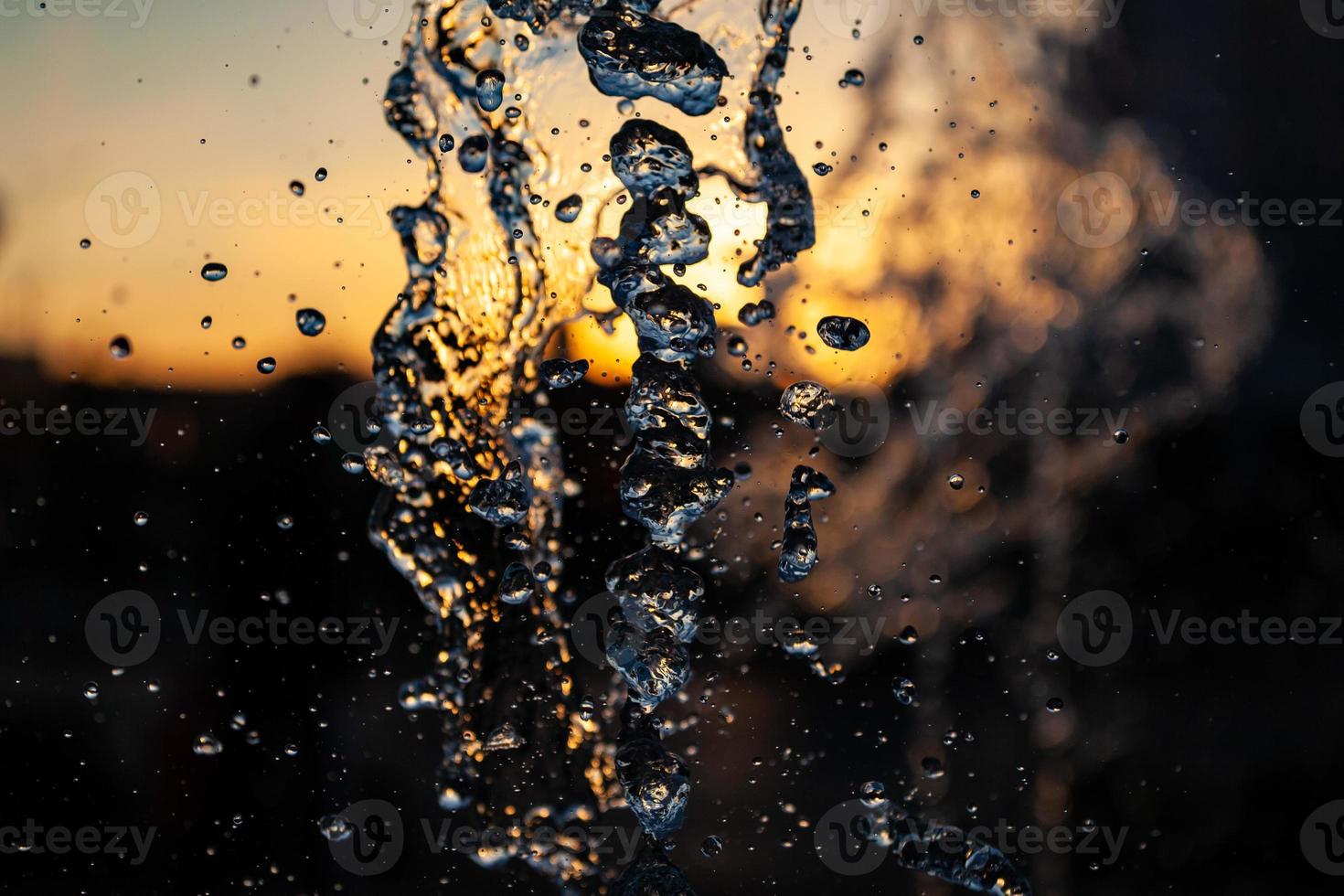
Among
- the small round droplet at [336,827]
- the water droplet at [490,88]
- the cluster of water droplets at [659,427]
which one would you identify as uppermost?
the water droplet at [490,88]

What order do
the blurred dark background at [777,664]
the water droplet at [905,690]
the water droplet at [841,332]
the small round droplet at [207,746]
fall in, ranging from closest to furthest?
1. the water droplet at [841,332]
2. the blurred dark background at [777,664]
3. the small round droplet at [207,746]
4. the water droplet at [905,690]

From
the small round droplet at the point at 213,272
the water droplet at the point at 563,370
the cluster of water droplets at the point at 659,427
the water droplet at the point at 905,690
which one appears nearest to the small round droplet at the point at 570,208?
the cluster of water droplets at the point at 659,427

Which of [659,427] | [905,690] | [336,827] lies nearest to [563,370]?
[659,427]

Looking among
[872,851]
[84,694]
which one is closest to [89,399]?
[84,694]

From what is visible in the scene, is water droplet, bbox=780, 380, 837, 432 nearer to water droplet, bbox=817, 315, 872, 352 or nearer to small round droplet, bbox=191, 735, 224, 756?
water droplet, bbox=817, 315, 872, 352

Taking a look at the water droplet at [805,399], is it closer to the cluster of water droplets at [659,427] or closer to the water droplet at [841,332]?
the water droplet at [841,332]

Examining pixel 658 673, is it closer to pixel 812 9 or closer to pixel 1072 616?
pixel 812 9

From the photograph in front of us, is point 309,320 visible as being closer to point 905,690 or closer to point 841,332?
point 841,332
